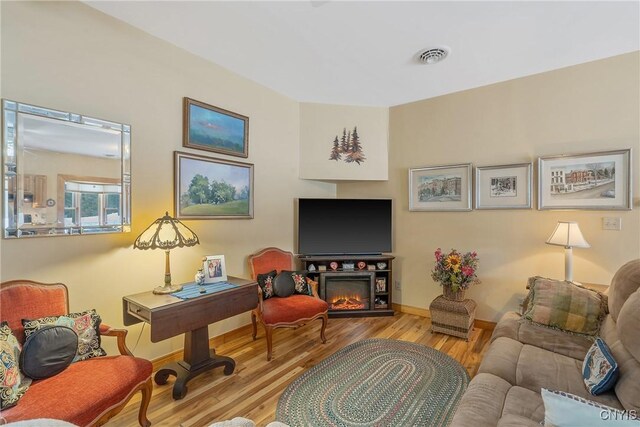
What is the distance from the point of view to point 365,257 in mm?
3578

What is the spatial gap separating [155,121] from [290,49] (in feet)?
4.36

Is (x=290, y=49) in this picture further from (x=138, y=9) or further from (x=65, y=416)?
(x=65, y=416)

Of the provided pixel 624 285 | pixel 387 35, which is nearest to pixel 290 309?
pixel 624 285

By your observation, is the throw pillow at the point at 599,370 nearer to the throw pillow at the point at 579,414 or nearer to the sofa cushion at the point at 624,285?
the sofa cushion at the point at 624,285

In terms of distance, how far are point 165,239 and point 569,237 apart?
3360 millimetres

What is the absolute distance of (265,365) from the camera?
246cm

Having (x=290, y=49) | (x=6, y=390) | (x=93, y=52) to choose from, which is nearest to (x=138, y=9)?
(x=93, y=52)

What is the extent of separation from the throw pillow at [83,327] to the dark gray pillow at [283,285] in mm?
1489

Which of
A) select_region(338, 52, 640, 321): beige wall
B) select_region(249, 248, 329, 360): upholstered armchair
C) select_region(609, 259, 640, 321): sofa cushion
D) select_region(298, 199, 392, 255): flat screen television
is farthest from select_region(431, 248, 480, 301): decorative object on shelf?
select_region(249, 248, 329, 360): upholstered armchair

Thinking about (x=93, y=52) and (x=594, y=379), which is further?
(x=93, y=52)

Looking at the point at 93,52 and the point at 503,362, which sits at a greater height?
the point at 93,52

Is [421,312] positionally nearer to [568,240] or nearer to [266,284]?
[568,240]

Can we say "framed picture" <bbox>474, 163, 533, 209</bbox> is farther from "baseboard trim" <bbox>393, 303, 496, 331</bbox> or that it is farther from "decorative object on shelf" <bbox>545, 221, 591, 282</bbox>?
"baseboard trim" <bbox>393, 303, 496, 331</bbox>

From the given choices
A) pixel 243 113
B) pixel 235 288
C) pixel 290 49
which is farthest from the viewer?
pixel 243 113
